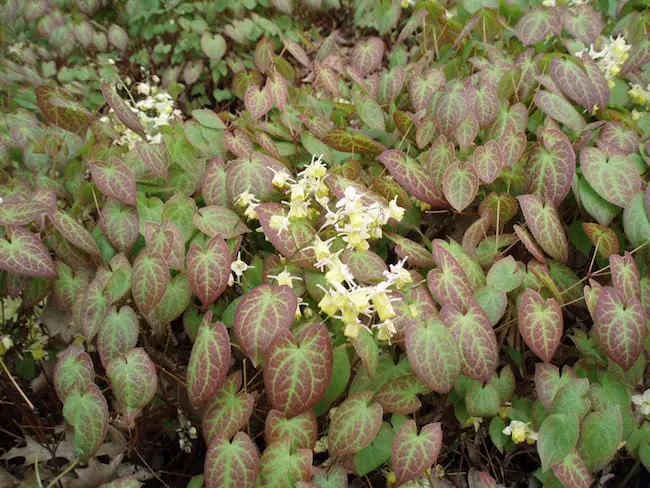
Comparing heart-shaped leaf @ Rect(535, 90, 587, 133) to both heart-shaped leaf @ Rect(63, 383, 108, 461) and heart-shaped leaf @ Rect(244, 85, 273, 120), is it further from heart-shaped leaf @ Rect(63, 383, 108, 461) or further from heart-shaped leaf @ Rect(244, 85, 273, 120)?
heart-shaped leaf @ Rect(63, 383, 108, 461)

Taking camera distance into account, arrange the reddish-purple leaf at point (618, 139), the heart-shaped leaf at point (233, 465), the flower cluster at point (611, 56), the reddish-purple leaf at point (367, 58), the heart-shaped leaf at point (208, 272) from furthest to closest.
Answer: the reddish-purple leaf at point (367, 58) → the flower cluster at point (611, 56) → the reddish-purple leaf at point (618, 139) → the heart-shaped leaf at point (208, 272) → the heart-shaped leaf at point (233, 465)

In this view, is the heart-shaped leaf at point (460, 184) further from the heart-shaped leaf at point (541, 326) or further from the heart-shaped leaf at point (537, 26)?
the heart-shaped leaf at point (537, 26)

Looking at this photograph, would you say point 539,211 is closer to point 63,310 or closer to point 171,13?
point 63,310

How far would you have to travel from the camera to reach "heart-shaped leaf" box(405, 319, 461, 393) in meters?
1.15

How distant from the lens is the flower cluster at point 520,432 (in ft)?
4.34

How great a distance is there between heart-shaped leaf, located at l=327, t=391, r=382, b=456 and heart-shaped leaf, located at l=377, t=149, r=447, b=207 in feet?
1.59

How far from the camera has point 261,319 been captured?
117cm

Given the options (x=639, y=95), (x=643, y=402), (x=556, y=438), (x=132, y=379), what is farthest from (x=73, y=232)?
(x=639, y=95)

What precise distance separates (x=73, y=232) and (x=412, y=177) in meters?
0.77

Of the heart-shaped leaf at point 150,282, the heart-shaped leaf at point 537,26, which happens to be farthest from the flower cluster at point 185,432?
the heart-shaped leaf at point 537,26

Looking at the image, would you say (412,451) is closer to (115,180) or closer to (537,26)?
(115,180)

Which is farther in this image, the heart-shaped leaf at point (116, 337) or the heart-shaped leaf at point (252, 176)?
the heart-shaped leaf at point (252, 176)

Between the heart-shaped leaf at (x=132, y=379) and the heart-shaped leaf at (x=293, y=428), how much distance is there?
236 millimetres

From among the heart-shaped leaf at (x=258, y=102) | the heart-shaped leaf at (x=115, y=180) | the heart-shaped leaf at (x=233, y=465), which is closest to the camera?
the heart-shaped leaf at (x=233, y=465)
